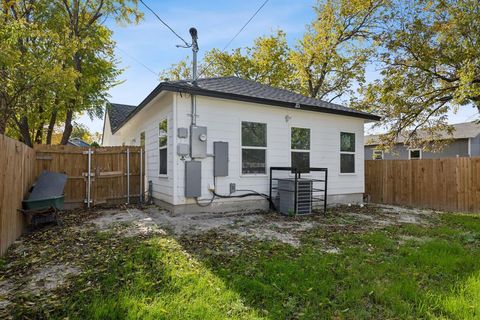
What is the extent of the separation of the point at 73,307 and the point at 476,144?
72.8 ft

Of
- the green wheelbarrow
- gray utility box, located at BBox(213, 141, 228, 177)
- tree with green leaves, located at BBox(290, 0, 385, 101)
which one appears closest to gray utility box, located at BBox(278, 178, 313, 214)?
gray utility box, located at BBox(213, 141, 228, 177)

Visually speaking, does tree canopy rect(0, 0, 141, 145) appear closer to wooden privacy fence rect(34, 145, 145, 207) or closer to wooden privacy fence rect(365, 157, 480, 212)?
wooden privacy fence rect(34, 145, 145, 207)

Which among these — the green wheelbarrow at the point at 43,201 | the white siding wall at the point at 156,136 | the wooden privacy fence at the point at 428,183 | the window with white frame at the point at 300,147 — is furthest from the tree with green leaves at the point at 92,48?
the wooden privacy fence at the point at 428,183

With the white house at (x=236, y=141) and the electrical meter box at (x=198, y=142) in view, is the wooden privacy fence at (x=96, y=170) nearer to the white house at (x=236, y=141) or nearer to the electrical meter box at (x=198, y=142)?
the white house at (x=236, y=141)

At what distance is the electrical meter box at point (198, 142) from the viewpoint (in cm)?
633

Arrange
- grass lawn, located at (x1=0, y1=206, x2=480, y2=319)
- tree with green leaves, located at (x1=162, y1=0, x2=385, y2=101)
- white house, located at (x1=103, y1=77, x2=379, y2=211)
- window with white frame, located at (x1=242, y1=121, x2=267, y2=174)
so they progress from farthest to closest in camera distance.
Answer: tree with green leaves, located at (x1=162, y1=0, x2=385, y2=101) → window with white frame, located at (x1=242, y1=121, x2=267, y2=174) → white house, located at (x1=103, y1=77, x2=379, y2=211) → grass lawn, located at (x1=0, y1=206, x2=480, y2=319)

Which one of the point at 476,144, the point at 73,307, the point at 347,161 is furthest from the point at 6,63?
the point at 476,144

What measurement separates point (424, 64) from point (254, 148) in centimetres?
762

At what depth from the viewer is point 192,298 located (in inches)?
103

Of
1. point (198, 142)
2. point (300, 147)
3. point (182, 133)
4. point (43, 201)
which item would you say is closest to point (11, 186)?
point (43, 201)

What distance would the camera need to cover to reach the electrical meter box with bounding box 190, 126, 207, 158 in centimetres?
633

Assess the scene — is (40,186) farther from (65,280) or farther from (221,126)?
(221,126)

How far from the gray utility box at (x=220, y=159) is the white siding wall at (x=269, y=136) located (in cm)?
10

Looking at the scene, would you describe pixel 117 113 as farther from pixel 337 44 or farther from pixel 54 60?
pixel 337 44
